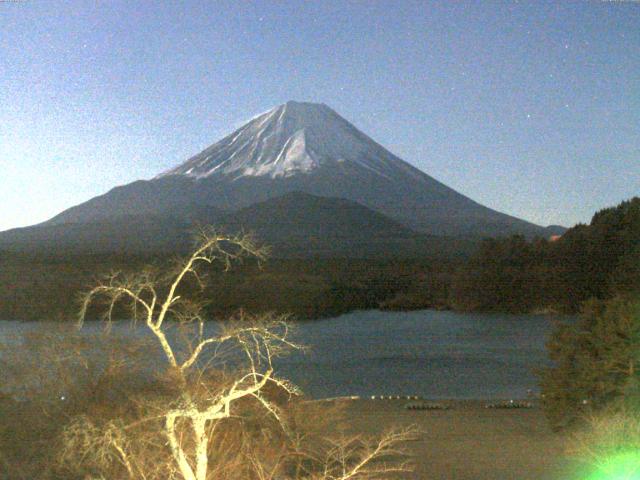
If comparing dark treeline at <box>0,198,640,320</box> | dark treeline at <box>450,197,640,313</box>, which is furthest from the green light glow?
dark treeline at <box>450,197,640,313</box>

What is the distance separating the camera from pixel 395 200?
21.6 metres

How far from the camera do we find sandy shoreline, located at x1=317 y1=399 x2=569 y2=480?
6172mm

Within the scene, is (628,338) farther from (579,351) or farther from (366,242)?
(366,242)

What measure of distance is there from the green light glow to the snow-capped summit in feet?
51.5

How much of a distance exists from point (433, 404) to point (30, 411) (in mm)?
5648

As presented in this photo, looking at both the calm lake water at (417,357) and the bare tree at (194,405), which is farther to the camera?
the calm lake water at (417,357)

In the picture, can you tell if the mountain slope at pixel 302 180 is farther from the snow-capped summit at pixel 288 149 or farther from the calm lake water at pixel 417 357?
the calm lake water at pixel 417 357

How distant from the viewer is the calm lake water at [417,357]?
11.2 metres

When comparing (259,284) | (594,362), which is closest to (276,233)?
(259,284)

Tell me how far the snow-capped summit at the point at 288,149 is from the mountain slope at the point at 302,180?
27 millimetres

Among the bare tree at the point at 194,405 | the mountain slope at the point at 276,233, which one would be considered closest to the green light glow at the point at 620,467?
the bare tree at the point at 194,405

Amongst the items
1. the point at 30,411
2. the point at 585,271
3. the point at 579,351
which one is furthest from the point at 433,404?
the point at 585,271

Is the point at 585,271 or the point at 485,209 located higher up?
the point at 485,209

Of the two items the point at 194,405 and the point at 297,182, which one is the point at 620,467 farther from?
the point at 297,182
